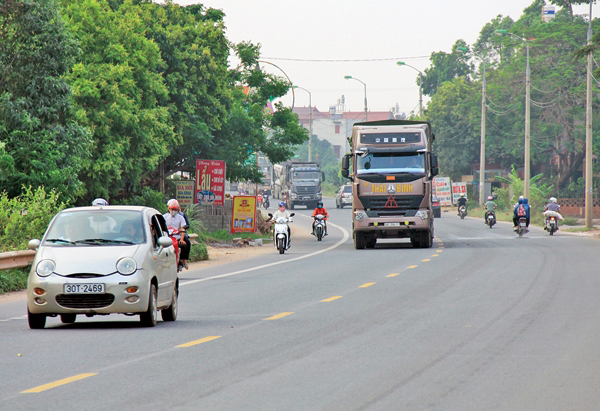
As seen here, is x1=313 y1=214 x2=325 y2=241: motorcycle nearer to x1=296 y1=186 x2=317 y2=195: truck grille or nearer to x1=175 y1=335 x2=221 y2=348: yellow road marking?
x1=175 y1=335 x2=221 y2=348: yellow road marking

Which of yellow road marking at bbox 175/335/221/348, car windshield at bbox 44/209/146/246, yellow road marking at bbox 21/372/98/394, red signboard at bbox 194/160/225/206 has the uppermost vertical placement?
red signboard at bbox 194/160/225/206

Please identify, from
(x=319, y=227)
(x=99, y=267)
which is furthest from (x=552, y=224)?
(x=99, y=267)

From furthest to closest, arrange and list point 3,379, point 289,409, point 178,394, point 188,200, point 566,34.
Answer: point 566,34, point 188,200, point 3,379, point 178,394, point 289,409

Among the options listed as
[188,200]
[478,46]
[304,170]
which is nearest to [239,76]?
[188,200]

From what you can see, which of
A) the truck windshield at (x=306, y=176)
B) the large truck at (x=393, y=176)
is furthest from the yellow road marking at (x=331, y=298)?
the truck windshield at (x=306, y=176)

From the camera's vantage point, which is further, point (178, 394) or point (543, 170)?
point (543, 170)

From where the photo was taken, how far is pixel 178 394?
745 cm

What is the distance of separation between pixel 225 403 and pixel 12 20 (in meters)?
22.6

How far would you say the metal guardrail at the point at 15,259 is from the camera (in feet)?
58.4

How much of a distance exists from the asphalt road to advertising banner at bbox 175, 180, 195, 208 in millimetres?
18797

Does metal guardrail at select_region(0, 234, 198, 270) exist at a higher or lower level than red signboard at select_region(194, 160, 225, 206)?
lower

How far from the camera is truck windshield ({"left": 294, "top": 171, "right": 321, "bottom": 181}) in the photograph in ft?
250

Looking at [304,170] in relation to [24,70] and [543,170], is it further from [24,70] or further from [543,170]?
[24,70]

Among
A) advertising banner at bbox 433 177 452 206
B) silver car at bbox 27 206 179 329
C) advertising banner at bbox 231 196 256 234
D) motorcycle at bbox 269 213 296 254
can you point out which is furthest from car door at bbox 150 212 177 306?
advertising banner at bbox 433 177 452 206
